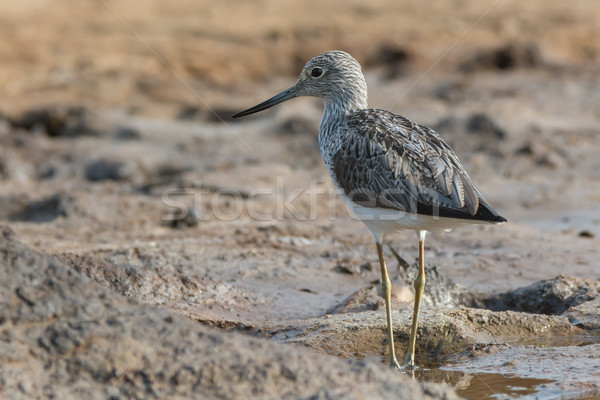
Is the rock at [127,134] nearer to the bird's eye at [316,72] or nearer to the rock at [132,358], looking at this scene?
the bird's eye at [316,72]

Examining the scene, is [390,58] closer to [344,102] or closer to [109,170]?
[109,170]

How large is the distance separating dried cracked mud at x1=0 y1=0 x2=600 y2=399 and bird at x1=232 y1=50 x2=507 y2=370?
0.59 meters

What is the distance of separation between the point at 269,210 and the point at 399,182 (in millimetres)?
3587

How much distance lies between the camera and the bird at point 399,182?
475 cm

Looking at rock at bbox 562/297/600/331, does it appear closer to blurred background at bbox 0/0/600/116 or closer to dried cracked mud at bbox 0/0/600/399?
dried cracked mud at bbox 0/0/600/399

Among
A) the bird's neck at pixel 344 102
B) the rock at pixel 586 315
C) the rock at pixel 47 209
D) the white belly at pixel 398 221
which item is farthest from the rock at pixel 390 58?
the white belly at pixel 398 221

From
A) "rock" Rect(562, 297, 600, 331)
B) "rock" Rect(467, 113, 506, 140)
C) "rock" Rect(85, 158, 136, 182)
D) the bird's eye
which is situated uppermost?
"rock" Rect(467, 113, 506, 140)

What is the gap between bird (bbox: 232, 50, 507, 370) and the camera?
4754mm

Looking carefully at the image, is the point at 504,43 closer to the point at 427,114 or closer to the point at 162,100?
the point at 427,114

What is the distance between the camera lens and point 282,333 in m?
5.21

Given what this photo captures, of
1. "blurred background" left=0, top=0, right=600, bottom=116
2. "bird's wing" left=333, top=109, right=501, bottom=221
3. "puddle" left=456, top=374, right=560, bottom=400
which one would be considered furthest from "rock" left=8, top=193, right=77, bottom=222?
"puddle" left=456, top=374, right=560, bottom=400

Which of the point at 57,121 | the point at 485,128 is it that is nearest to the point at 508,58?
the point at 485,128

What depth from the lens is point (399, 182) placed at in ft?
16.3

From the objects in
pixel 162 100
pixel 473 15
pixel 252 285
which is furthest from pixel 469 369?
pixel 473 15
